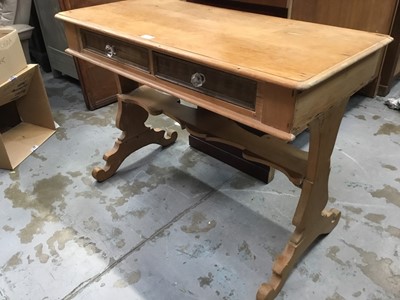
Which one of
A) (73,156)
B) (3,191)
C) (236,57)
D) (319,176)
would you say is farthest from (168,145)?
(236,57)

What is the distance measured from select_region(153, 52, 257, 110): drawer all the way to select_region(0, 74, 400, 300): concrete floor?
741mm

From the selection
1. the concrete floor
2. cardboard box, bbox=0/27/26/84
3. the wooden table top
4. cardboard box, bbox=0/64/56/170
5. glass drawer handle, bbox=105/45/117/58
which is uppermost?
the wooden table top

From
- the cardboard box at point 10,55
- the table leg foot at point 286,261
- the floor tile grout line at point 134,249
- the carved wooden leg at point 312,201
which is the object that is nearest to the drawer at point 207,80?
the carved wooden leg at point 312,201

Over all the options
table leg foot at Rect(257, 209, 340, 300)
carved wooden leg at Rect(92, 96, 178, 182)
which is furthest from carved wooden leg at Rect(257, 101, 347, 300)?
carved wooden leg at Rect(92, 96, 178, 182)

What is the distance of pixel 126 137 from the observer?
76.8 inches

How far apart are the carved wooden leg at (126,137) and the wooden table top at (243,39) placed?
0.47 metres

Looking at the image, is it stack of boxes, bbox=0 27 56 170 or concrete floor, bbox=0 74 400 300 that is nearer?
concrete floor, bbox=0 74 400 300

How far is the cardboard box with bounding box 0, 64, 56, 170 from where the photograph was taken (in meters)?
2.09

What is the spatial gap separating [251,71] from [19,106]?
6.59 ft

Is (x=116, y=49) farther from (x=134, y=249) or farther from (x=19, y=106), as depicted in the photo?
(x=19, y=106)

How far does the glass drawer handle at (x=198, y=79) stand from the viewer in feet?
3.46

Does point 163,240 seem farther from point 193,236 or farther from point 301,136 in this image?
point 301,136

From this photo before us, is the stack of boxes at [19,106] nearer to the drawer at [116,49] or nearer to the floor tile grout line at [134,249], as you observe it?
the drawer at [116,49]

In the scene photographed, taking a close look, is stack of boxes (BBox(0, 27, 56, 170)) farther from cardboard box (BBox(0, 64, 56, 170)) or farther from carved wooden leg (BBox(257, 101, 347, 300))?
carved wooden leg (BBox(257, 101, 347, 300))
